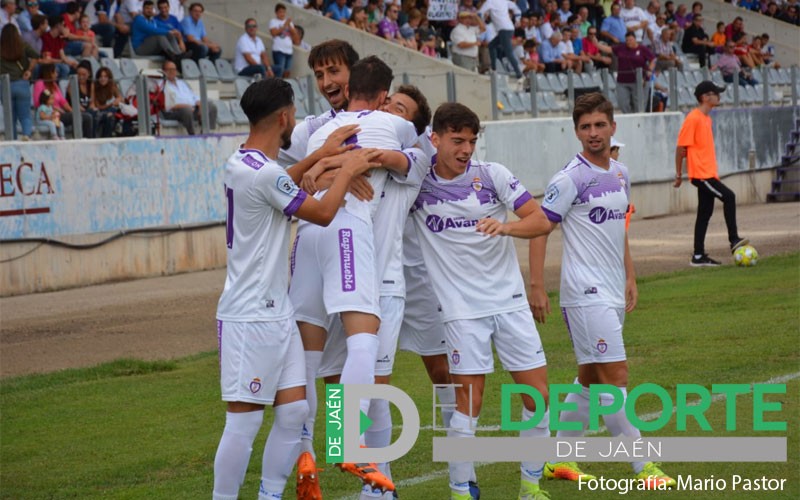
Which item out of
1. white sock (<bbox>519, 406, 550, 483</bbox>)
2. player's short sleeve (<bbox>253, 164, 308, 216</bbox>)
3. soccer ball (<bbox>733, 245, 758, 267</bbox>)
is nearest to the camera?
player's short sleeve (<bbox>253, 164, 308, 216</bbox>)

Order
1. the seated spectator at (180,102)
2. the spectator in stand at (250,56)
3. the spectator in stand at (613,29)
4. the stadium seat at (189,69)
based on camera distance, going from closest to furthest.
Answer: the seated spectator at (180,102)
the stadium seat at (189,69)
the spectator in stand at (250,56)
the spectator in stand at (613,29)

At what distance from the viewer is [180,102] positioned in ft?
58.7

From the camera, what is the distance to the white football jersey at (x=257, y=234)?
5.87 metres

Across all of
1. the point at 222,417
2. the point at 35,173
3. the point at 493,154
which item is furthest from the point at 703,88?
the point at 222,417

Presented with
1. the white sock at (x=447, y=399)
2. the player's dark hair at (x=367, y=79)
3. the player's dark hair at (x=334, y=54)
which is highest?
the player's dark hair at (x=334, y=54)

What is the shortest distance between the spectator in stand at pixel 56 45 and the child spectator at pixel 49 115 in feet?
5.61

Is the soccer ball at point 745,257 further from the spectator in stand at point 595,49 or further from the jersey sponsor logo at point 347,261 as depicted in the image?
the spectator in stand at point 595,49

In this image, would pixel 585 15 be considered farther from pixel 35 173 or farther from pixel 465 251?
pixel 465 251

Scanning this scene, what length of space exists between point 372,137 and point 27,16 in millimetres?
13405

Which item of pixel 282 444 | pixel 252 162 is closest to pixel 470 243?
pixel 252 162

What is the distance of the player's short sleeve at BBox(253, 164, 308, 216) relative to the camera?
585cm

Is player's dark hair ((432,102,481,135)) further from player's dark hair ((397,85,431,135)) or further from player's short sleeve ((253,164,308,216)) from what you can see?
player's short sleeve ((253,164,308,216))

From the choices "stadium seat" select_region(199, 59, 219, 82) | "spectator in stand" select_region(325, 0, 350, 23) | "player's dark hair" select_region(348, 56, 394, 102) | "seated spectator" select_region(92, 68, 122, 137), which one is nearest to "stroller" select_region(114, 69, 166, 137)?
"seated spectator" select_region(92, 68, 122, 137)

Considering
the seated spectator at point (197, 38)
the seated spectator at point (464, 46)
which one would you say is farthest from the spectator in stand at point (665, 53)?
the seated spectator at point (197, 38)
